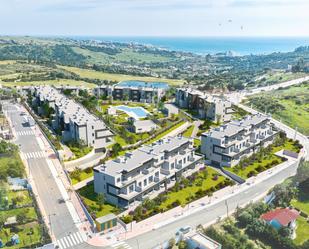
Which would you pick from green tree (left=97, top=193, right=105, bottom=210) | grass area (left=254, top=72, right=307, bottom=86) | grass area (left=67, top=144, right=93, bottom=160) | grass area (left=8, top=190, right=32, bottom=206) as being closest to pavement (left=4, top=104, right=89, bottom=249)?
grass area (left=8, top=190, right=32, bottom=206)

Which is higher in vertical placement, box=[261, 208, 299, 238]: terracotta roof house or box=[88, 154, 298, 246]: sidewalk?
box=[261, 208, 299, 238]: terracotta roof house

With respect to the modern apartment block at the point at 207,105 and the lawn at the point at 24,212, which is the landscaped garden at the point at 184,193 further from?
the modern apartment block at the point at 207,105

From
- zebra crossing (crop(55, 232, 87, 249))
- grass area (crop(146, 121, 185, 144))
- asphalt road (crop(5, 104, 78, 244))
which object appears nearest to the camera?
zebra crossing (crop(55, 232, 87, 249))

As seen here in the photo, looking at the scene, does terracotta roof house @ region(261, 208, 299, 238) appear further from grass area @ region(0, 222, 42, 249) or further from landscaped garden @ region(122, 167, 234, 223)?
grass area @ region(0, 222, 42, 249)

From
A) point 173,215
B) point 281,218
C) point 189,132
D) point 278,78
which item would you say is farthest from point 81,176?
point 278,78

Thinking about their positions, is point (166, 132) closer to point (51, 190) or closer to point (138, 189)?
point (138, 189)

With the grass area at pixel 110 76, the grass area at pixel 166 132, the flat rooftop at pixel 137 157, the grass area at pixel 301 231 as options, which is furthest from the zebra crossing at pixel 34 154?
the grass area at pixel 110 76
